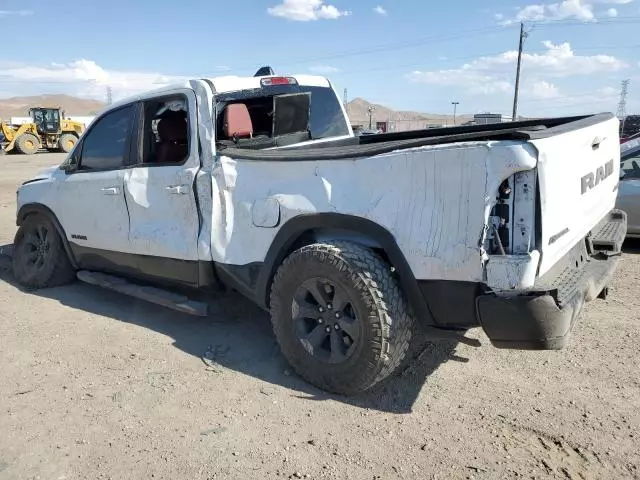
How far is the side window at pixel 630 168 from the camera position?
696 cm

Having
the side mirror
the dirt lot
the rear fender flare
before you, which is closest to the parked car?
the dirt lot

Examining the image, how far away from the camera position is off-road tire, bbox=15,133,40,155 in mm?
31359

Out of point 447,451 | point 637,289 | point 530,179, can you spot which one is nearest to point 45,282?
point 447,451

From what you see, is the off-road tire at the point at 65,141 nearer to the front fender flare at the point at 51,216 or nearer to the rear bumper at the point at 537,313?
the front fender flare at the point at 51,216

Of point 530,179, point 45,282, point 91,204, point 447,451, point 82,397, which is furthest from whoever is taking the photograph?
point 45,282

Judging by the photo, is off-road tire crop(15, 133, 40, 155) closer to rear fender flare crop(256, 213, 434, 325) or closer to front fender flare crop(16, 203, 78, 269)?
front fender flare crop(16, 203, 78, 269)

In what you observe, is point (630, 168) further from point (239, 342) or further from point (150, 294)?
point (150, 294)

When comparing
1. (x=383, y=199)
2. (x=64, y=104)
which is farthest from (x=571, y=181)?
(x=64, y=104)

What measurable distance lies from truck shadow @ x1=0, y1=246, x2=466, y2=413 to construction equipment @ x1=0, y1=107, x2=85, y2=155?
2955 cm

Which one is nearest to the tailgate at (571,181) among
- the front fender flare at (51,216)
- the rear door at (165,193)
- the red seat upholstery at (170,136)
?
the rear door at (165,193)

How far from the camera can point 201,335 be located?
450cm

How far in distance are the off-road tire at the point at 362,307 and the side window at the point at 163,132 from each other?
170 cm

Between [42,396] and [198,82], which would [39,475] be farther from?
[198,82]

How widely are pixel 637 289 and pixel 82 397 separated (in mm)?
4944
